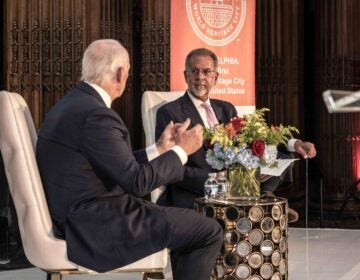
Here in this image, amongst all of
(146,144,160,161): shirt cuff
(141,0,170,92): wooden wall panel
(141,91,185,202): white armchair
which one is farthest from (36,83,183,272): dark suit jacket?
(141,0,170,92): wooden wall panel

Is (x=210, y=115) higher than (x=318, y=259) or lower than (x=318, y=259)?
higher

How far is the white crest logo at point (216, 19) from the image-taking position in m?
5.67

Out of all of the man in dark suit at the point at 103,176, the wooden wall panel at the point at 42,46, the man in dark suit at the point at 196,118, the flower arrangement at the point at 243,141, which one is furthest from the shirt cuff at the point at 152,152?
the wooden wall panel at the point at 42,46

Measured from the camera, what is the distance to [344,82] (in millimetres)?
8031

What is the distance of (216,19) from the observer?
18.9ft

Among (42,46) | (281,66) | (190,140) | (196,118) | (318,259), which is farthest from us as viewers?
(281,66)

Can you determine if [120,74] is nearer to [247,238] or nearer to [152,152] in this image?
[152,152]

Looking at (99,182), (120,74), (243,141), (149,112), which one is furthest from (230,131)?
(149,112)

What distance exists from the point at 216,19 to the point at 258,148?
2.49 metres

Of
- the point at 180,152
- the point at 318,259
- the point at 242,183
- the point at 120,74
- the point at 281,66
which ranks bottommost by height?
the point at 318,259

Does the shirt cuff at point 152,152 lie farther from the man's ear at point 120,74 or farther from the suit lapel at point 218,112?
the suit lapel at point 218,112

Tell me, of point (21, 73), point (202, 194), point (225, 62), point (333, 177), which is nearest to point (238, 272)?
point (202, 194)

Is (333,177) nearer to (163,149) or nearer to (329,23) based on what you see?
(329,23)

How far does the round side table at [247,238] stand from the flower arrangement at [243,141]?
0.20 meters
